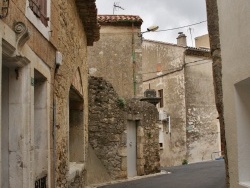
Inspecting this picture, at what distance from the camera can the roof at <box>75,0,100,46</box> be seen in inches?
340

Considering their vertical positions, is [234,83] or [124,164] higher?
[234,83]

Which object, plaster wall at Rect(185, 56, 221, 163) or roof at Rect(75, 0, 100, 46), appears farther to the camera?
plaster wall at Rect(185, 56, 221, 163)

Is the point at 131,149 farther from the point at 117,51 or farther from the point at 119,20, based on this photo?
the point at 119,20

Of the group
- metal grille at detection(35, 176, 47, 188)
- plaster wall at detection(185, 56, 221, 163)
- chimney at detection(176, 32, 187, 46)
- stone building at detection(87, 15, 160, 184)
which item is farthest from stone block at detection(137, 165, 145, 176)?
chimney at detection(176, 32, 187, 46)

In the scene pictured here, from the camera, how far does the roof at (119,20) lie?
693 inches

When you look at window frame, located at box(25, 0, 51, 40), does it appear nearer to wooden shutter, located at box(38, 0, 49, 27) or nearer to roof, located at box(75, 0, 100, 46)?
wooden shutter, located at box(38, 0, 49, 27)

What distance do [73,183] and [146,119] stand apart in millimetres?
6640

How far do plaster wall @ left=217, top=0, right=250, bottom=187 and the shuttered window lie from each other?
2.20 m

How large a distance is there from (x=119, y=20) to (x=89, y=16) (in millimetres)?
8307

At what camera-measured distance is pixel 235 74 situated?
4.47 metres

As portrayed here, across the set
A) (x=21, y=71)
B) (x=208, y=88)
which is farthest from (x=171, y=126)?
(x=21, y=71)

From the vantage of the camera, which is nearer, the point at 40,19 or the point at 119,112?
the point at 40,19

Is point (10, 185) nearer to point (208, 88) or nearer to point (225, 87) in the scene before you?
point (225, 87)

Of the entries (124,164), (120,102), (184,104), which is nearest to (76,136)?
(124,164)
